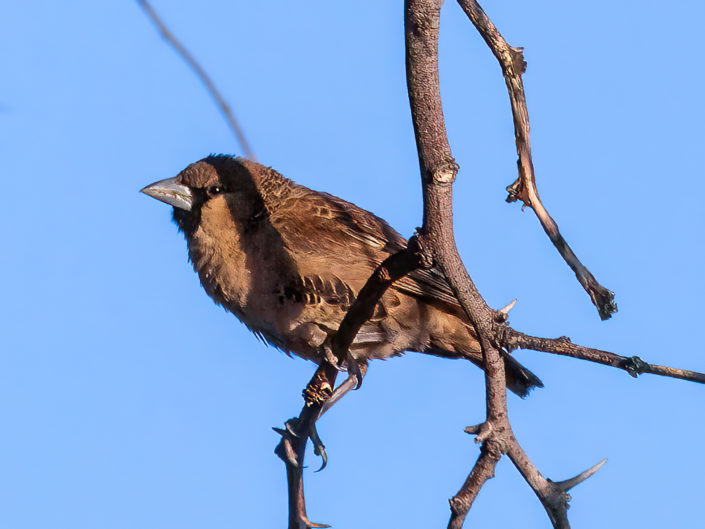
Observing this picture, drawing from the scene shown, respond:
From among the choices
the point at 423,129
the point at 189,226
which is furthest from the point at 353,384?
the point at 423,129

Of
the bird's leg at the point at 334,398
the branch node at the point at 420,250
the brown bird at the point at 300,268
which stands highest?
the brown bird at the point at 300,268

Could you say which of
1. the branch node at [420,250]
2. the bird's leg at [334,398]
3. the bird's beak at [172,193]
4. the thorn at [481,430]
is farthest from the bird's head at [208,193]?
the thorn at [481,430]

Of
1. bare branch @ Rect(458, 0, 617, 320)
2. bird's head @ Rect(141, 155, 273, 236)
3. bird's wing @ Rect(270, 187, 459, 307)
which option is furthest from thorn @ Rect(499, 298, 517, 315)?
bird's head @ Rect(141, 155, 273, 236)

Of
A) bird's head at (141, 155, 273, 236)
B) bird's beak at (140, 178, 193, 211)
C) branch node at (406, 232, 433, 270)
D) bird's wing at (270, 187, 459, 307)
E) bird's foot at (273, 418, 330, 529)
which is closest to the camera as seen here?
branch node at (406, 232, 433, 270)

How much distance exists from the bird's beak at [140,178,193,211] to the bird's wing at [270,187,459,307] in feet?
1.77

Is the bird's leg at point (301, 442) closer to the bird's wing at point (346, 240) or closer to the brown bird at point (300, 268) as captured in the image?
the brown bird at point (300, 268)

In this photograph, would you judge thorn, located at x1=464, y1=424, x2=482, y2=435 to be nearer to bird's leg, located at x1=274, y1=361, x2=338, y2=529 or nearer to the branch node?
the branch node

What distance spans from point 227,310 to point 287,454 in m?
1.40

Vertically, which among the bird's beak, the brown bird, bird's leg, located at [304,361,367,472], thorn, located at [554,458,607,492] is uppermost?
the bird's beak

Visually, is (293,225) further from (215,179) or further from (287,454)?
(287,454)

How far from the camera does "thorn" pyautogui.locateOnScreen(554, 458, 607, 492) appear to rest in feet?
9.00

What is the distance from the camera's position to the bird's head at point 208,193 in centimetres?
505

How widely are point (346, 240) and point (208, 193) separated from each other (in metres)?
0.90

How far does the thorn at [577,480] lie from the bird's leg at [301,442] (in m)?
1.16
